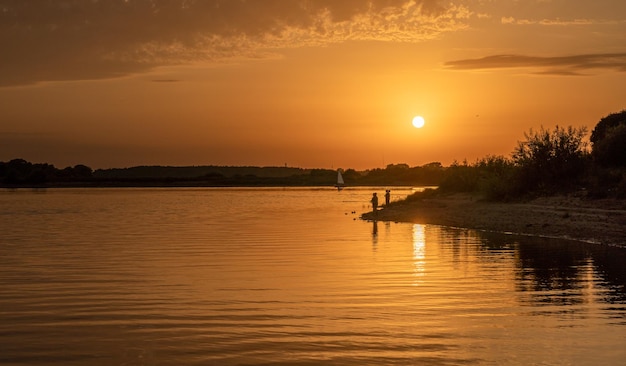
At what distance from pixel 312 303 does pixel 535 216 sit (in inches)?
1025

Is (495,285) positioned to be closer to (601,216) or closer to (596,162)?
(601,216)

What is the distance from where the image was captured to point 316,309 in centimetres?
1606

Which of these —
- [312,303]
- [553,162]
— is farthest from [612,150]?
[312,303]

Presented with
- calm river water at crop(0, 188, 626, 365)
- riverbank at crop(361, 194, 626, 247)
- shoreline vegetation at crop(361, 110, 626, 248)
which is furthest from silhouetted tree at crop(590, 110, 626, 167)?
calm river water at crop(0, 188, 626, 365)

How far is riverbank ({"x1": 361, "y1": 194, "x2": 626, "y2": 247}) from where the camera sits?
3344 cm

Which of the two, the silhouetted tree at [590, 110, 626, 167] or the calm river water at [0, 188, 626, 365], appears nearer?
the calm river water at [0, 188, 626, 365]

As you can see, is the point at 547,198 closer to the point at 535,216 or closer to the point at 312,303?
the point at 535,216

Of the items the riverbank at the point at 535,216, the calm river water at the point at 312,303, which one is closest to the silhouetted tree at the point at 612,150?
the riverbank at the point at 535,216

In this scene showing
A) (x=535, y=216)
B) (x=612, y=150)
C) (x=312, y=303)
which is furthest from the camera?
(x=612, y=150)

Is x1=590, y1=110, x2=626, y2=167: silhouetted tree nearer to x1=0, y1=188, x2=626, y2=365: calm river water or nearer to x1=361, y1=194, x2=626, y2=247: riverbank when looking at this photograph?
x1=361, y1=194, x2=626, y2=247: riverbank

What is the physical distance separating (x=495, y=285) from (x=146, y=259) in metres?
12.1

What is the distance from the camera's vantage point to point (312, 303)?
16859mm

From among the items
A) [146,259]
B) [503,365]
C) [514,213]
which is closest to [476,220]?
[514,213]

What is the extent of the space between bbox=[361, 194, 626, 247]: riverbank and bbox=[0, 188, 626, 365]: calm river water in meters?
2.03
